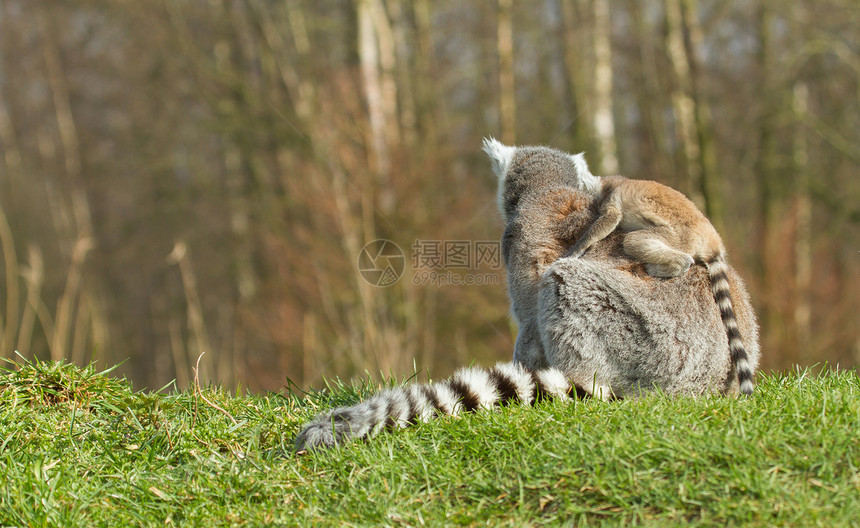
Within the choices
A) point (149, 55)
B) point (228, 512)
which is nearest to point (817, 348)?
point (228, 512)

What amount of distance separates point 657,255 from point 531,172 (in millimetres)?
1320

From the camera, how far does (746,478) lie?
2373 millimetres

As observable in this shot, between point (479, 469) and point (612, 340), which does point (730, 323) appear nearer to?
point (612, 340)

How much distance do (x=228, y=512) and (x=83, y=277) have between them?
16.3 meters

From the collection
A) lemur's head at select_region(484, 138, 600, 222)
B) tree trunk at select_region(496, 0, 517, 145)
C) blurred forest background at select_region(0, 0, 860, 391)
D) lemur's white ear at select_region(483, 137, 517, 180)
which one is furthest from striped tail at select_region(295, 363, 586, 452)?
tree trunk at select_region(496, 0, 517, 145)

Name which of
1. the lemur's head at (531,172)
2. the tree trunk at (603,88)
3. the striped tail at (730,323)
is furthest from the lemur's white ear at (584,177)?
the tree trunk at (603,88)

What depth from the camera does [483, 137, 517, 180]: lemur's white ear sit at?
203 inches

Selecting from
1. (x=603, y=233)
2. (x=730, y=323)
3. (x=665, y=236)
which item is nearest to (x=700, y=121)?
(x=665, y=236)

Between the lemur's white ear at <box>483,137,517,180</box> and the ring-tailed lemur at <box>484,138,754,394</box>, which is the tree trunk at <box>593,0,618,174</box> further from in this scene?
the ring-tailed lemur at <box>484,138,754,394</box>

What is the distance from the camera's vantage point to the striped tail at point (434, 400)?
295cm

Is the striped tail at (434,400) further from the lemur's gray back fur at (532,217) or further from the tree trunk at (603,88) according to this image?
the tree trunk at (603,88)

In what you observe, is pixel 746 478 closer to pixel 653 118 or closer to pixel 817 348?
pixel 817 348

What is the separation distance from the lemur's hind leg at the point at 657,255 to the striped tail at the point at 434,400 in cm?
83

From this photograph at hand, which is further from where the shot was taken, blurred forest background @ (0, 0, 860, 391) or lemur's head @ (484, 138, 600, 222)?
blurred forest background @ (0, 0, 860, 391)
